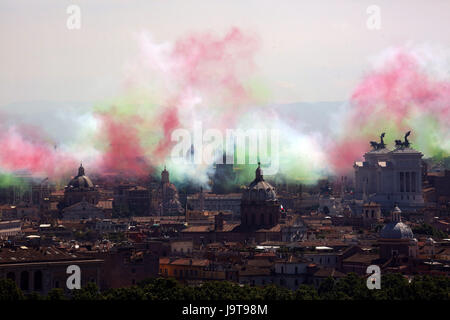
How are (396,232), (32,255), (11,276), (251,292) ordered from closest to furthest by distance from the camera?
(251,292), (11,276), (32,255), (396,232)

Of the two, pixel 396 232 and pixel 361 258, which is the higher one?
pixel 396 232

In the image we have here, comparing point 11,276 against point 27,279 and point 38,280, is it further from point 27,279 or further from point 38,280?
point 38,280

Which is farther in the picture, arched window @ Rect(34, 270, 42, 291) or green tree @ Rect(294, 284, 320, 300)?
arched window @ Rect(34, 270, 42, 291)

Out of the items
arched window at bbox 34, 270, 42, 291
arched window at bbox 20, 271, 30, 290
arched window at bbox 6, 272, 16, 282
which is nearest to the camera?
arched window at bbox 6, 272, 16, 282

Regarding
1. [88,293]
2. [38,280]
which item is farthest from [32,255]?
[88,293]

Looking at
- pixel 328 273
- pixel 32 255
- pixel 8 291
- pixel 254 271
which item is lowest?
pixel 328 273

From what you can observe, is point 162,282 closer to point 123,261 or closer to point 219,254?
point 123,261

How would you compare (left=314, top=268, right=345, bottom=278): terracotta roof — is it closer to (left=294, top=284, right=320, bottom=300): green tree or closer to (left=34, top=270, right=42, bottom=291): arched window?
(left=294, top=284, right=320, bottom=300): green tree

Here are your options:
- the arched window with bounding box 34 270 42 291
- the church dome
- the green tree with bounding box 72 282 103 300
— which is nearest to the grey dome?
the church dome
